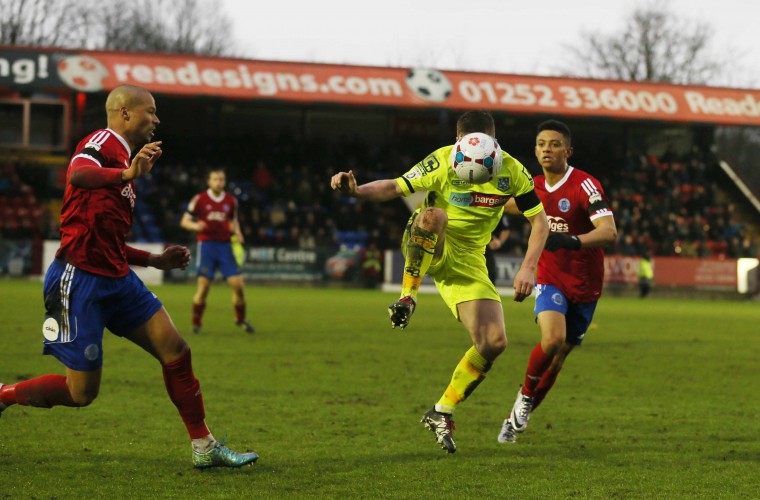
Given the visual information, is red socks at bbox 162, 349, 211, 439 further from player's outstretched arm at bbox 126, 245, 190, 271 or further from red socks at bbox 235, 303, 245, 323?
red socks at bbox 235, 303, 245, 323

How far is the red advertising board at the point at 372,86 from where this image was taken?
31.8 metres

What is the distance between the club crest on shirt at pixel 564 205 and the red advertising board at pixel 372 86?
25.6m

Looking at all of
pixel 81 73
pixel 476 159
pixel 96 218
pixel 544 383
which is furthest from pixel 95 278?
pixel 81 73

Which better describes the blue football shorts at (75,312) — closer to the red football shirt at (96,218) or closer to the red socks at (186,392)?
the red football shirt at (96,218)

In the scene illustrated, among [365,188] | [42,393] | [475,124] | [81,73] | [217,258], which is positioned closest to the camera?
[42,393]

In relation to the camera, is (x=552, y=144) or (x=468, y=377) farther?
(x=552, y=144)

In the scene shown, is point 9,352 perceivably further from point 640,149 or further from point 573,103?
point 640,149

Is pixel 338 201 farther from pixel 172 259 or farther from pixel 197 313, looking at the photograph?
pixel 172 259

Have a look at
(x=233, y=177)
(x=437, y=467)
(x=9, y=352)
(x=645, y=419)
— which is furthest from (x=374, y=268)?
(x=437, y=467)

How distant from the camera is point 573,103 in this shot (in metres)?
35.9

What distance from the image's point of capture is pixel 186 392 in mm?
6168

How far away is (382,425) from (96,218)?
10.1 ft

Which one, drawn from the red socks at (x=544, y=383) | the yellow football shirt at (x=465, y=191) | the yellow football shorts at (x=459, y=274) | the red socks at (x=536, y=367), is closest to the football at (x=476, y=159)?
the yellow football shirt at (x=465, y=191)

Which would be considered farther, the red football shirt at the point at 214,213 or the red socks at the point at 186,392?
the red football shirt at the point at 214,213
